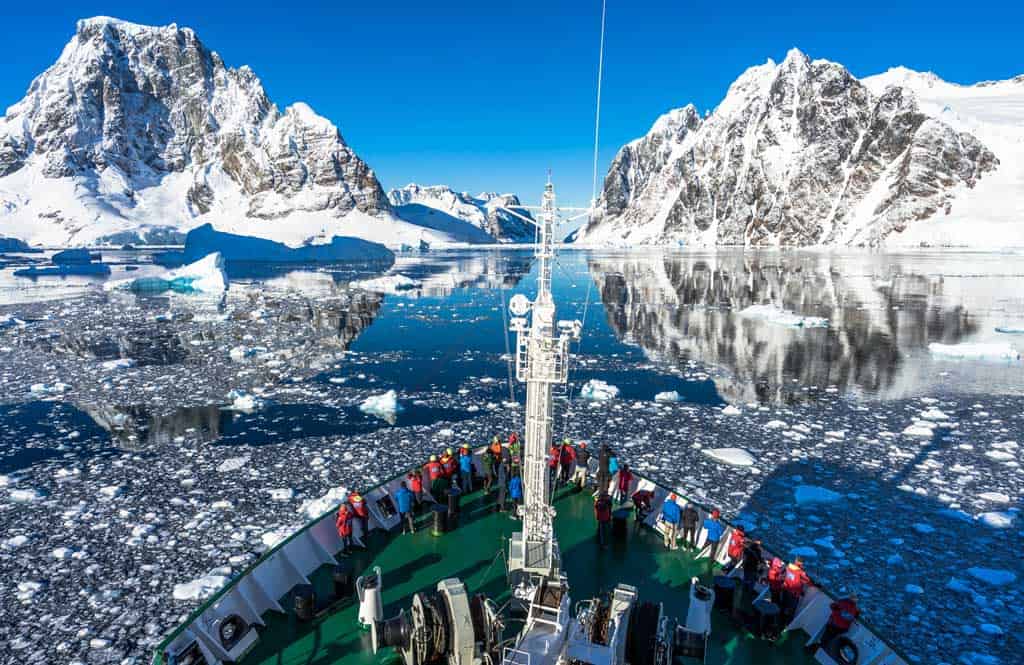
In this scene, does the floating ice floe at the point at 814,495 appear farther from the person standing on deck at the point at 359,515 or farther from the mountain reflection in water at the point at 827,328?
the person standing on deck at the point at 359,515

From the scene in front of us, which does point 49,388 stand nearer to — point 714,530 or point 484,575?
point 484,575

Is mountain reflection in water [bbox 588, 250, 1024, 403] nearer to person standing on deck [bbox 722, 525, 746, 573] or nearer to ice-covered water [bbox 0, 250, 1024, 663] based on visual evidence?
ice-covered water [bbox 0, 250, 1024, 663]

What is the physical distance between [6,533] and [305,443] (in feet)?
24.5

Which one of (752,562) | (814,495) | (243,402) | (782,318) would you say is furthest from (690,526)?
(782,318)

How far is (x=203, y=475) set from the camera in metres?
16.3

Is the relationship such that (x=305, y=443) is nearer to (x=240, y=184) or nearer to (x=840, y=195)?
(x=840, y=195)

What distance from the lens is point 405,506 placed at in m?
11.4

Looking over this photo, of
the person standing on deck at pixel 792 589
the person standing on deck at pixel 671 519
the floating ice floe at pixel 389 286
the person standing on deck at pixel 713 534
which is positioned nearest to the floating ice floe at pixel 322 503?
the person standing on deck at pixel 671 519

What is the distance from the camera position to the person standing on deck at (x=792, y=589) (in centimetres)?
888

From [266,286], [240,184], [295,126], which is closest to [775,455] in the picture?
[266,286]

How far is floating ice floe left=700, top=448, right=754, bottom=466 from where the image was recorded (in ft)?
57.1

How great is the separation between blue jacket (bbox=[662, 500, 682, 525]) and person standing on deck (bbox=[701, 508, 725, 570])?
529 millimetres

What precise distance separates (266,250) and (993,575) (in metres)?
131

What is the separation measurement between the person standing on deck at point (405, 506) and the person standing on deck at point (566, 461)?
3.81 m
